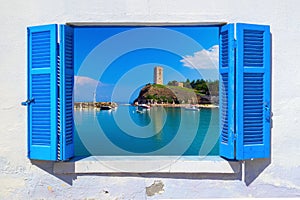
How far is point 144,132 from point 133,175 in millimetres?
1537

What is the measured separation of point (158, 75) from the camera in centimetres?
520

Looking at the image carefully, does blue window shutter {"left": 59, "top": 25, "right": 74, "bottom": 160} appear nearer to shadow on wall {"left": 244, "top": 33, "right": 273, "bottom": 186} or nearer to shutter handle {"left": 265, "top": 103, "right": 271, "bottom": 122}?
shadow on wall {"left": 244, "top": 33, "right": 273, "bottom": 186}

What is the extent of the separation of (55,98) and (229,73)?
1.61m

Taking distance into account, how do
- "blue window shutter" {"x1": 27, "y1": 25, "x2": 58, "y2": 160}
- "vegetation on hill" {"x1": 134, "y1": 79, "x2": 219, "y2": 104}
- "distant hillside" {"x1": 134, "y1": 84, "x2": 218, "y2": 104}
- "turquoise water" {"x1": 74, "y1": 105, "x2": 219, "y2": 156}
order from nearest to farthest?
"blue window shutter" {"x1": 27, "y1": 25, "x2": 58, "y2": 160}
"turquoise water" {"x1": 74, "y1": 105, "x2": 219, "y2": 156}
"vegetation on hill" {"x1": 134, "y1": 79, "x2": 219, "y2": 104}
"distant hillside" {"x1": 134, "y1": 84, "x2": 218, "y2": 104}

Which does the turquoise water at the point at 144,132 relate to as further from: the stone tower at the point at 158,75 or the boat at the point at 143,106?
the stone tower at the point at 158,75

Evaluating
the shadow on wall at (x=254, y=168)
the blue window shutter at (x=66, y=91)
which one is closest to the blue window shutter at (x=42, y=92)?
the blue window shutter at (x=66, y=91)

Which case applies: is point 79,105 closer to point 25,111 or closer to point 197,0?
point 25,111

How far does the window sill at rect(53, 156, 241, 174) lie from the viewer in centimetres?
330

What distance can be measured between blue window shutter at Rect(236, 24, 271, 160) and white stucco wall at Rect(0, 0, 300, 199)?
0.17 m

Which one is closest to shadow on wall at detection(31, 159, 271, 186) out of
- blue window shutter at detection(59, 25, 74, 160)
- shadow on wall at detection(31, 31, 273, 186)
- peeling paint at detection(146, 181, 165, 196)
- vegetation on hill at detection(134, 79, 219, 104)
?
shadow on wall at detection(31, 31, 273, 186)

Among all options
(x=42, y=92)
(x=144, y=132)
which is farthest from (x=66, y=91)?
(x=144, y=132)

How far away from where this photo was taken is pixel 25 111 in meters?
3.34

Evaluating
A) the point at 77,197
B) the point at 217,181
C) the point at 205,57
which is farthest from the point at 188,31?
the point at 77,197

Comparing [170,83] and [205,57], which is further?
[170,83]
